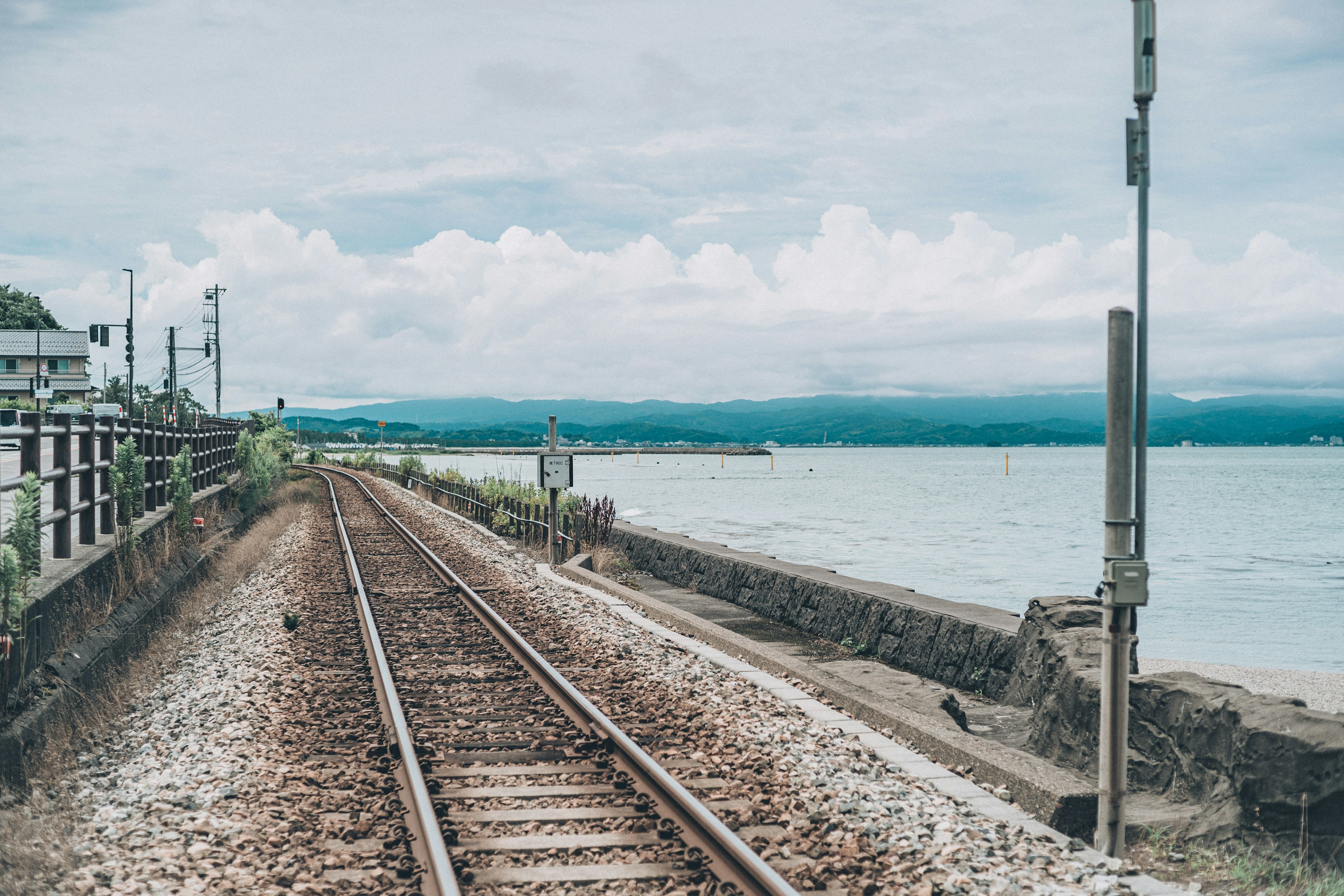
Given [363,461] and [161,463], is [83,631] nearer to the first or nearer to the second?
[161,463]

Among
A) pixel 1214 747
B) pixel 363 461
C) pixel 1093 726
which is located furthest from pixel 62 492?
pixel 363 461

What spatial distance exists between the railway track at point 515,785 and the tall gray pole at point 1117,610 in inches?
70.8

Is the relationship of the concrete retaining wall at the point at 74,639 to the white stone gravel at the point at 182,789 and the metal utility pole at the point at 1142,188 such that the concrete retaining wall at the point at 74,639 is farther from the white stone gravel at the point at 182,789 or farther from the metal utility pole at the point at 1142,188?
the metal utility pole at the point at 1142,188

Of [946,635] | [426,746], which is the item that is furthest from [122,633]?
[946,635]

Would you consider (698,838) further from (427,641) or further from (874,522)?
(874,522)

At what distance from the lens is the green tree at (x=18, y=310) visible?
322 ft

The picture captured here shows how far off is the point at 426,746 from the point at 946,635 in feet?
18.1

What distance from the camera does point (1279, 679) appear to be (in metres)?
12.0

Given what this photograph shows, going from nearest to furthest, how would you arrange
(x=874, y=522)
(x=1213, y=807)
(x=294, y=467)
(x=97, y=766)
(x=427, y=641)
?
(x=1213, y=807) < (x=97, y=766) < (x=427, y=641) < (x=874, y=522) < (x=294, y=467)

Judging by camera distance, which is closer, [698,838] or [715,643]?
[698,838]

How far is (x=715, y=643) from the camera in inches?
398

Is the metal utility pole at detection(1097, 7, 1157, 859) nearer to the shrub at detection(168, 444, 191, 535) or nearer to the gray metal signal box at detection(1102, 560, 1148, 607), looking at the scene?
the gray metal signal box at detection(1102, 560, 1148, 607)

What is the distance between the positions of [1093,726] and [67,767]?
609cm

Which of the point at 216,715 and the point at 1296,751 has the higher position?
the point at 1296,751
